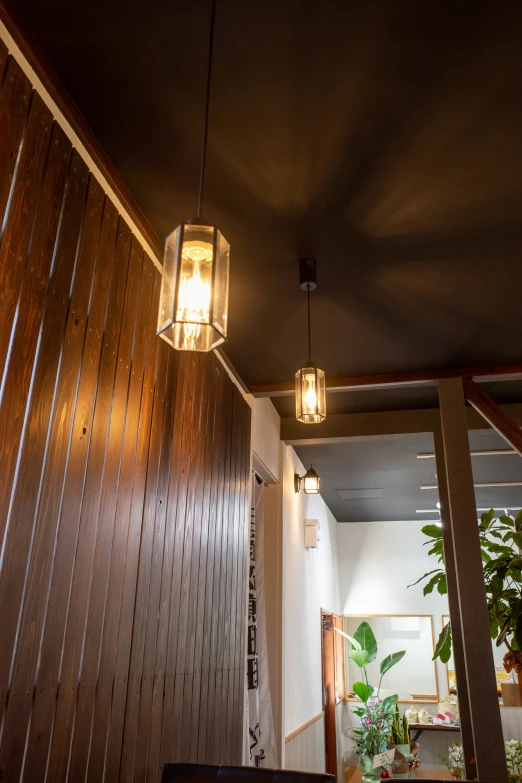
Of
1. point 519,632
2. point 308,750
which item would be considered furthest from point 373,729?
point 519,632

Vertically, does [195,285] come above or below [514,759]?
above

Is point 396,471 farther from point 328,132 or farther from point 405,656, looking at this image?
point 328,132

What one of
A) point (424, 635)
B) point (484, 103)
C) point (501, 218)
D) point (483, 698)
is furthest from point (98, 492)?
point (424, 635)

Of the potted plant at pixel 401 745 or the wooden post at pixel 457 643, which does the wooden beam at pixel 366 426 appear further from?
the potted plant at pixel 401 745

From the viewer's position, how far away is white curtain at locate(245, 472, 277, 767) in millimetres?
3840

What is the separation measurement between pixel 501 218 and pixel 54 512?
2096 mm


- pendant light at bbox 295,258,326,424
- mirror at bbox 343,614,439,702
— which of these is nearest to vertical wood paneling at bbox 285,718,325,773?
mirror at bbox 343,614,439,702

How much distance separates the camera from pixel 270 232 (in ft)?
8.34

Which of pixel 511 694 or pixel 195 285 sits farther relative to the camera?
pixel 511 694

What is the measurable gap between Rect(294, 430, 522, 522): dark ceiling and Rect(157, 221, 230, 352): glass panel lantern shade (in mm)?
3629

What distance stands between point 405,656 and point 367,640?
761 millimetres

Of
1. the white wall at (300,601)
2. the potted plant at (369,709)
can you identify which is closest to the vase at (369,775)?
the potted plant at (369,709)

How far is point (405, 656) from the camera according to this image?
8.31 metres

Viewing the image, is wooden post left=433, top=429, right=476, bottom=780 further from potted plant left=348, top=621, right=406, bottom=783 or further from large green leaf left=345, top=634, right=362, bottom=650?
large green leaf left=345, top=634, right=362, bottom=650
